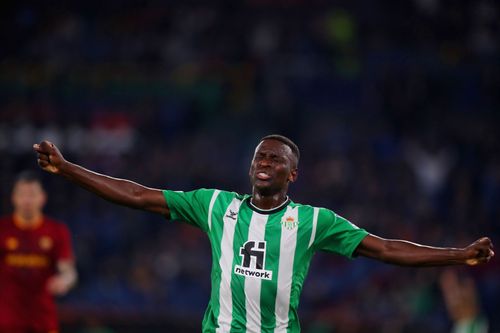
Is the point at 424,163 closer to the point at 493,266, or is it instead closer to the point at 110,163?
the point at 493,266

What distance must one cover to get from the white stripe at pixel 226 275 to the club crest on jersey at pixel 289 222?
10.0 inches

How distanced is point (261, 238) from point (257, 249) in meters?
0.06

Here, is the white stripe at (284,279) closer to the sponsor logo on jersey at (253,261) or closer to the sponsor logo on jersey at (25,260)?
the sponsor logo on jersey at (253,261)

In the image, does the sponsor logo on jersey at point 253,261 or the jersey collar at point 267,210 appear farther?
the jersey collar at point 267,210

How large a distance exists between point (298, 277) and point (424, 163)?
8.45 m

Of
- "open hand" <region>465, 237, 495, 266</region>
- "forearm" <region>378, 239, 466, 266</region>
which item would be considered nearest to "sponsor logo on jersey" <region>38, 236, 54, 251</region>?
"forearm" <region>378, 239, 466, 266</region>

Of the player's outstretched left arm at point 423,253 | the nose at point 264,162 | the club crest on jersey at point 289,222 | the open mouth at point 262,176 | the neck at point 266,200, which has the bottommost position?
the player's outstretched left arm at point 423,253

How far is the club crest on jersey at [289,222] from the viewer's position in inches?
187

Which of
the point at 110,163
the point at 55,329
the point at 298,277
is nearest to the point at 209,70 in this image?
the point at 110,163

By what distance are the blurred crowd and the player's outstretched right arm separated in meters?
6.09

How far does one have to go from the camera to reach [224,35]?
1534 cm

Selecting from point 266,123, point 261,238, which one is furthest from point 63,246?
point 266,123

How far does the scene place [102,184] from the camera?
462 cm

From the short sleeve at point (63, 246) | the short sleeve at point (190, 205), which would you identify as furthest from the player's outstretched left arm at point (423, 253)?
the short sleeve at point (63, 246)
